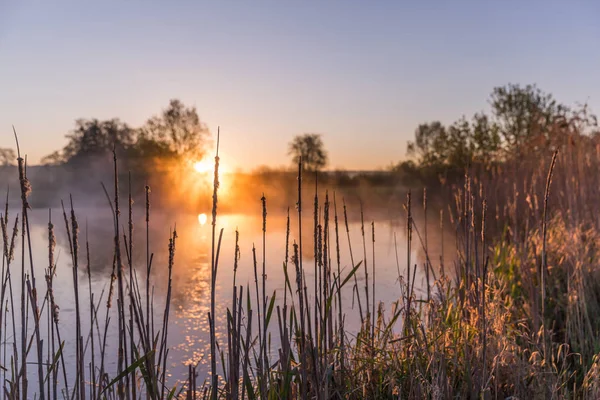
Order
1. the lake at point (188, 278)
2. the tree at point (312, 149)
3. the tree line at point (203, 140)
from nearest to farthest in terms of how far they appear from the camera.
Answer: the lake at point (188, 278)
the tree line at point (203, 140)
the tree at point (312, 149)

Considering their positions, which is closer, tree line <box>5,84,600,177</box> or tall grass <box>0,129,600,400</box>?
tall grass <box>0,129,600,400</box>

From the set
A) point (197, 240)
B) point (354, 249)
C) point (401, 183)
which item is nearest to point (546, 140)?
point (354, 249)

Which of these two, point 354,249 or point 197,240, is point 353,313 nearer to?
point 354,249

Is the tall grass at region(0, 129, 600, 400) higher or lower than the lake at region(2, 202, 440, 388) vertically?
higher

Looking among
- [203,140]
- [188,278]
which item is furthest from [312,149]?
[188,278]

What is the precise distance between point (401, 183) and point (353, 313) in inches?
677

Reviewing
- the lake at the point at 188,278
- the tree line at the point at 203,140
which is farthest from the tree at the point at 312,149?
the lake at the point at 188,278

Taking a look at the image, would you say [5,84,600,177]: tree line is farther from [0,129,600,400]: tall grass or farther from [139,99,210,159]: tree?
[0,129,600,400]: tall grass

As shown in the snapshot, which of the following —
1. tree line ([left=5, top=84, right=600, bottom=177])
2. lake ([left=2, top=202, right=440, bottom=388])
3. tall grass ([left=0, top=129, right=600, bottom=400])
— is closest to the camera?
tall grass ([left=0, top=129, right=600, bottom=400])

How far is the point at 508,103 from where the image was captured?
66.5 feet

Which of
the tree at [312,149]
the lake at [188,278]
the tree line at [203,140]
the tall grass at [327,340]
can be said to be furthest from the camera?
the tree at [312,149]

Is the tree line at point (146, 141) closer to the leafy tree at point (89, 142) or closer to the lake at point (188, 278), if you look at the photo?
the leafy tree at point (89, 142)

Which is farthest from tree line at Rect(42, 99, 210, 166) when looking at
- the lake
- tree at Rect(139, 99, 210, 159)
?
the lake

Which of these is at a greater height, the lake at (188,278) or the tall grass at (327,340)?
the tall grass at (327,340)
